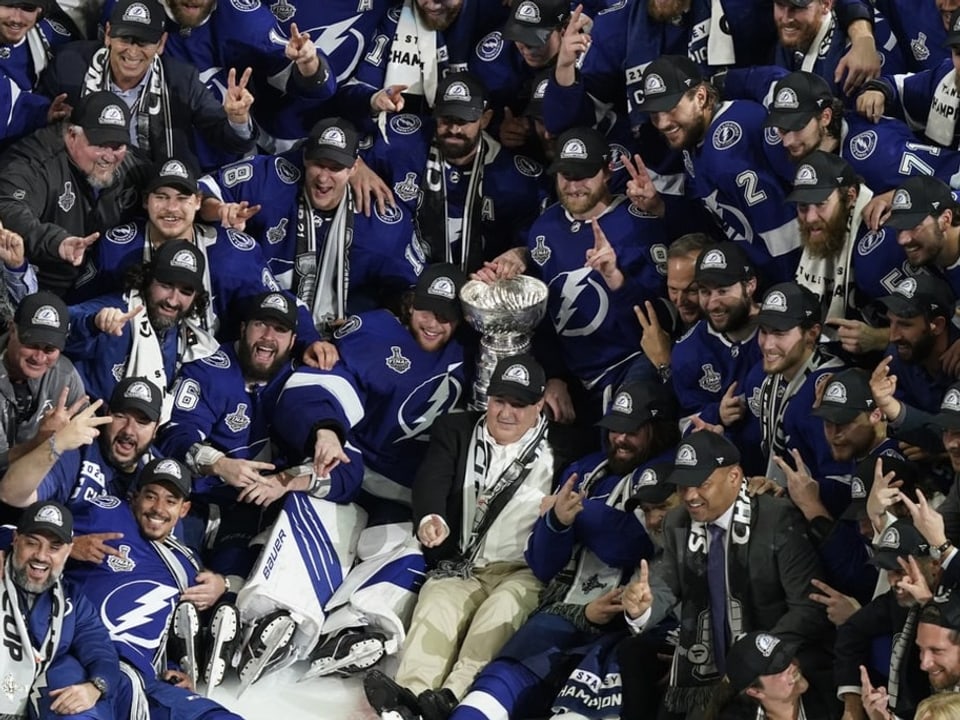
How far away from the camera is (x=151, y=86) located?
1149 centimetres

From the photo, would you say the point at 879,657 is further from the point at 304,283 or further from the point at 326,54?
the point at 326,54

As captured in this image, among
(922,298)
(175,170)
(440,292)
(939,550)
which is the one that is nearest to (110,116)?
(175,170)

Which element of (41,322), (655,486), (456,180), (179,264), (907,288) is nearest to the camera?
(907,288)

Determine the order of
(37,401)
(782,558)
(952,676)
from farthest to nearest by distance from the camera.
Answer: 1. (37,401)
2. (782,558)
3. (952,676)

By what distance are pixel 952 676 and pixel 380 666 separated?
2.66m

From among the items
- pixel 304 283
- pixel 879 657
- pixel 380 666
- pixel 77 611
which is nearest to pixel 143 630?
pixel 77 611

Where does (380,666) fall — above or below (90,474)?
below

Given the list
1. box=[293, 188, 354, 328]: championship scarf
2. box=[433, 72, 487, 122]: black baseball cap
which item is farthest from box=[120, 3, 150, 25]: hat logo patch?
box=[433, 72, 487, 122]: black baseball cap

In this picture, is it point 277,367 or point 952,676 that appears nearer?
point 952,676

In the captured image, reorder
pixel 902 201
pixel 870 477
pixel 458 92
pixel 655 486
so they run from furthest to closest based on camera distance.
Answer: pixel 458 92 < pixel 655 486 < pixel 902 201 < pixel 870 477

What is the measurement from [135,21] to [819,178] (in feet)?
10.3

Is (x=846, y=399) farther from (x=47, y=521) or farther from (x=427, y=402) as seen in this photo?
(x=47, y=521)

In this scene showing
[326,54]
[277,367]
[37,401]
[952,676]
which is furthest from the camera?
[326,54]

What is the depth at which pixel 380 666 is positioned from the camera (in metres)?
10.5
